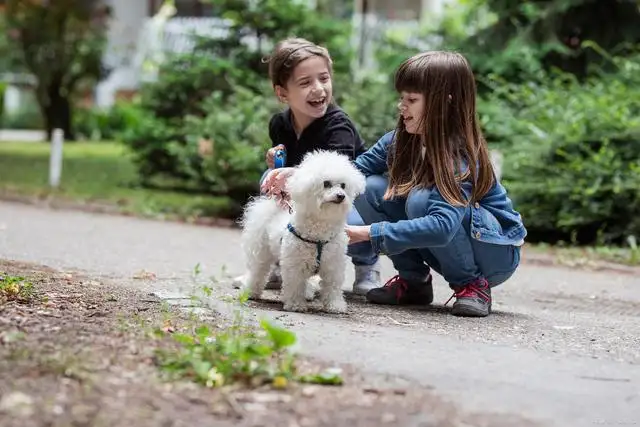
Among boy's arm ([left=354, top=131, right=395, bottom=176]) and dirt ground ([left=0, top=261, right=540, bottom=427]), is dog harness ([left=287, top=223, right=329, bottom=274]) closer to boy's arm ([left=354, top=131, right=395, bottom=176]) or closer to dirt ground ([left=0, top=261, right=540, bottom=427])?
boy's arm ([left=354, top=131, right=395, bottom=176])

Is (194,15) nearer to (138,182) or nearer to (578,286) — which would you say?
(138,182)

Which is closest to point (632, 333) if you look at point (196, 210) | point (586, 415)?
point (586, 415)

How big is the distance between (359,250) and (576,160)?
422 cm

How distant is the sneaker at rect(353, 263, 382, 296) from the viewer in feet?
18.8

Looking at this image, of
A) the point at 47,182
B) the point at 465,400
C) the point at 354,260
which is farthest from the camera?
the point at 47,182

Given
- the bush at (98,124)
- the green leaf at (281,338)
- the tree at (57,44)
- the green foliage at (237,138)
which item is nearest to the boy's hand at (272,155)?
the green leaf at (281,338)

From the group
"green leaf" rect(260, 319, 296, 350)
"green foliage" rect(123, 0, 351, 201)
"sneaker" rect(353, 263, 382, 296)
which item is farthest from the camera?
"green foliage" rect(123, 0, 351, 201)

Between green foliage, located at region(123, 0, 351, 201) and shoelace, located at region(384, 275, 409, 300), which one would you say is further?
green foliage, located at region(123, 0, 351, 201)

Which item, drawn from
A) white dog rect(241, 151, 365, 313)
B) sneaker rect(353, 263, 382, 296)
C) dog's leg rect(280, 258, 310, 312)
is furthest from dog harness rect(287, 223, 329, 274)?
sneaker rect(353, 263, 382, 296)

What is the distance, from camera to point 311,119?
5.57 metres

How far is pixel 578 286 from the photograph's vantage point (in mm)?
7180

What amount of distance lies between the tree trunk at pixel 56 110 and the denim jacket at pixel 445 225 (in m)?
20.6

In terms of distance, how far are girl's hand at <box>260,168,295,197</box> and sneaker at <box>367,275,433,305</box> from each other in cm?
82

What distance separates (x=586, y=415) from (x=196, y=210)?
8.16m
